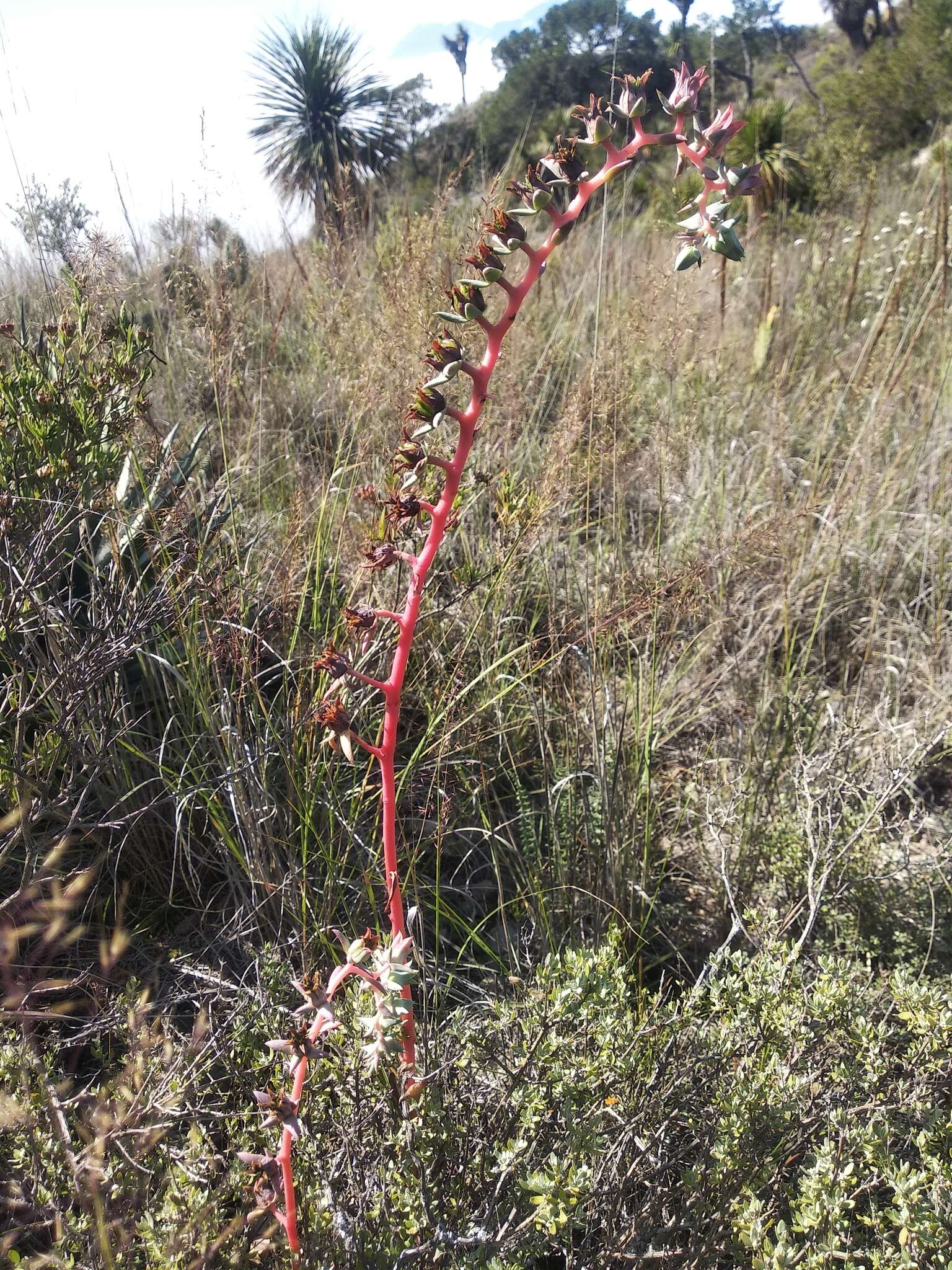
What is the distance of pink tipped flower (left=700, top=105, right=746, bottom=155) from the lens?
2.88 feet

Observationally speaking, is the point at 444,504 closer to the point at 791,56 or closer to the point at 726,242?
the point at 726,242

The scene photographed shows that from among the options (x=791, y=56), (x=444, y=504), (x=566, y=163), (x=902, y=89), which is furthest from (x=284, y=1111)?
(x=902, y=89)

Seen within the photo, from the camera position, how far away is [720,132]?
884 millimetres

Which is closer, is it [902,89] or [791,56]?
[791,56]

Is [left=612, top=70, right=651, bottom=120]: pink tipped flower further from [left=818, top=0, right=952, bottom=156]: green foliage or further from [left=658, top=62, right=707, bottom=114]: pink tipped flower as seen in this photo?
[left=818, top=0, right=952, bottom=156]: green foliage

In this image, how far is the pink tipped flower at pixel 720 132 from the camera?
2.88 ft

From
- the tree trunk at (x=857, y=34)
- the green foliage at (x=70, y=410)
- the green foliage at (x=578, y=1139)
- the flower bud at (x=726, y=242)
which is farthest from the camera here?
the tree trunk at (x=857, y=34)

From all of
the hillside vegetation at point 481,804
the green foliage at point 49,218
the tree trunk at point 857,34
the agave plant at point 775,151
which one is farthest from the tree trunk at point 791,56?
the tree trunk at point 857,34

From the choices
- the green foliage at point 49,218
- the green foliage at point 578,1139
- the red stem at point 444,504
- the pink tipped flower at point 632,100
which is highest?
the green foliage at point 49,218

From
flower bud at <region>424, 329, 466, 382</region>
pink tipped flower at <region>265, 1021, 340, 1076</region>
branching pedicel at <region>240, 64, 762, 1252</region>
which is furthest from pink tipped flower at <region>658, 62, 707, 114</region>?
pink tipped flower at <region>265, 1021, 340, 1076</region>

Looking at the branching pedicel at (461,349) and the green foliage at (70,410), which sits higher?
the green foliage at (70,410)

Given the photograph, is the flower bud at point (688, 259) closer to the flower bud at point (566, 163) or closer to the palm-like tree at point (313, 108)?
the flower bud at point (566, 163)

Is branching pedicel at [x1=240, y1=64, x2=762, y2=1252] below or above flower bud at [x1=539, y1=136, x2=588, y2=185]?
below

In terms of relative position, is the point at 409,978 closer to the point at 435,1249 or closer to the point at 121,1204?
the point at 435,1249
